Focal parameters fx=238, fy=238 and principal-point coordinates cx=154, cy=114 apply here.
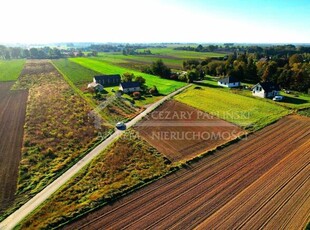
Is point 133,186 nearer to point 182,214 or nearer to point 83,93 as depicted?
point 182,214

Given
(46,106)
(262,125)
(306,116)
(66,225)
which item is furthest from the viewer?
(46,106)

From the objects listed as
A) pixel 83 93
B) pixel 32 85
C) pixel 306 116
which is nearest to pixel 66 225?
pixel 306 116

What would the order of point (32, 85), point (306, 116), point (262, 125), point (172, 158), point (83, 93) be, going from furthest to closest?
1. point (32, 85)
2. point (83, 93)
3. point (306, 116)
4. point (262, 125)
5. point (172, 158)

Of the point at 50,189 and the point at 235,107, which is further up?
the point at 235,107

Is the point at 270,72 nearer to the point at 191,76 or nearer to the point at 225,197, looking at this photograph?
the point at 191,76

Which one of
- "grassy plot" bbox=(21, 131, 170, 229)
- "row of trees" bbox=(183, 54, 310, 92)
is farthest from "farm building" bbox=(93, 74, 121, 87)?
"grassy plot" bbox=(21, 131, 170, 229)

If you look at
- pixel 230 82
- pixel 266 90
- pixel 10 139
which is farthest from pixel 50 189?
pixel 230 82
